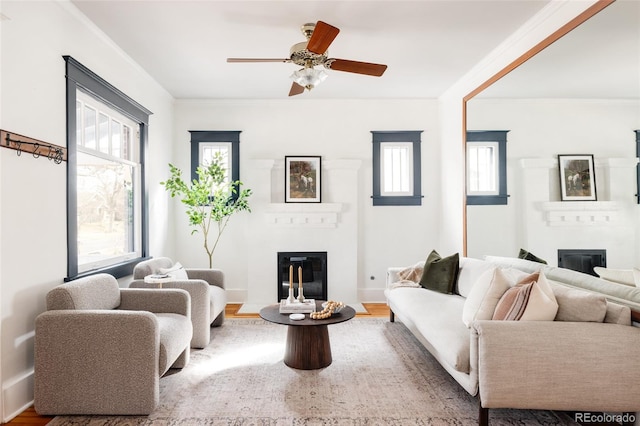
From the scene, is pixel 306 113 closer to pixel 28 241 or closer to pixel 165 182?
pixel 165 182

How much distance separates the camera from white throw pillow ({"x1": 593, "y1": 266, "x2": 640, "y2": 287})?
91.8 inches

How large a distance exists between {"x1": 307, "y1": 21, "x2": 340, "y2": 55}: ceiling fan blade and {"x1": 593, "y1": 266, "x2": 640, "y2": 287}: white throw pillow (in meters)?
2.31

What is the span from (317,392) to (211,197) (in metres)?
3.40

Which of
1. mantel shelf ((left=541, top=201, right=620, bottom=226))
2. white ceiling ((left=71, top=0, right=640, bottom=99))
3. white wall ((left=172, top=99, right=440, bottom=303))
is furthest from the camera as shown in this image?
white wall ((left=172, top=99, right=440, bottom=303))

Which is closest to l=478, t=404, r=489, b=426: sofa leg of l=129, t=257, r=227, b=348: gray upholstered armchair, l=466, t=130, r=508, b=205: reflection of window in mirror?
l=466, t=130, r=508, b=205: reflection of window in mirror

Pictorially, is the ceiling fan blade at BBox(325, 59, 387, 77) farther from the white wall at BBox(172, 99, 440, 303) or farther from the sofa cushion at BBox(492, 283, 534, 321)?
the white wall at BBox(172, 99, 440, 303)

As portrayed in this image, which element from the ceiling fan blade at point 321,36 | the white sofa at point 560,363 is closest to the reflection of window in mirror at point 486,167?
the white sofa at point 560,363

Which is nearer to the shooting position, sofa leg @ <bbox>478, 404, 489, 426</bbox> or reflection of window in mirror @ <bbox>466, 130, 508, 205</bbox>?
sofa leg @ <bbox>478, 404, 489, 426</bbox>

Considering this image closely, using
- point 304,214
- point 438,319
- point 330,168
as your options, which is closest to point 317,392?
point 438,319

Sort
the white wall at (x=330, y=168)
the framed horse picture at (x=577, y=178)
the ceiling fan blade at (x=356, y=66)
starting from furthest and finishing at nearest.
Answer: the white wall at (x=330, y=168) → the ceiling fan blade at (x=356, y=66) → the framed horse picture at (x=577, y=178)

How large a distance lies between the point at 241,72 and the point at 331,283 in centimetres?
298

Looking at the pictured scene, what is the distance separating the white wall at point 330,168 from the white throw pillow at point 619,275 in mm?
3042

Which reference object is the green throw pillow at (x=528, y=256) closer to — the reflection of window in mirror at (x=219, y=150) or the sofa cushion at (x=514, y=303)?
the sofa cushion at (x=514, y=303)

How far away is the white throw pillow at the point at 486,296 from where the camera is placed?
8.42ft
